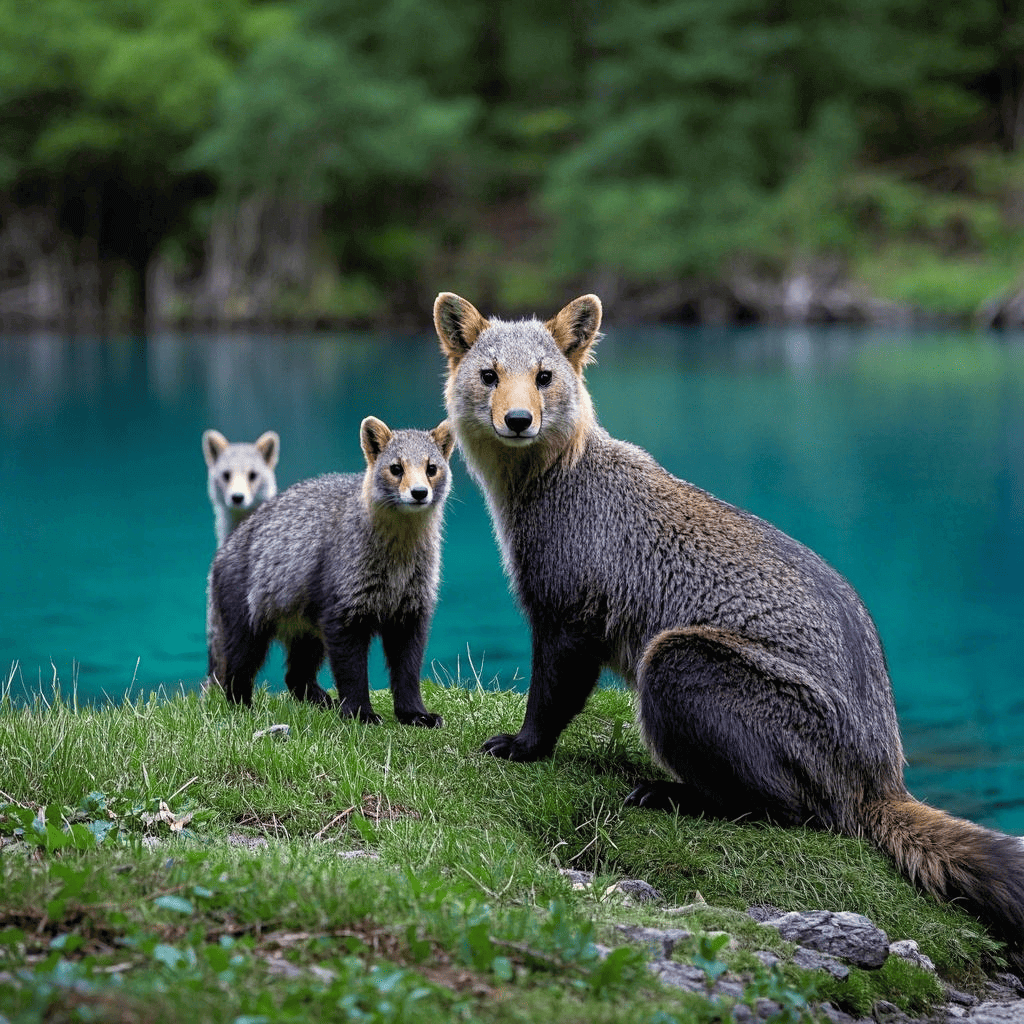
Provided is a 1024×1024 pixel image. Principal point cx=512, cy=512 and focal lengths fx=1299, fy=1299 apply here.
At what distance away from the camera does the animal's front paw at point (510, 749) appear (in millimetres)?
6285

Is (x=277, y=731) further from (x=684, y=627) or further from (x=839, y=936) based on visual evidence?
(x=839, y=936)

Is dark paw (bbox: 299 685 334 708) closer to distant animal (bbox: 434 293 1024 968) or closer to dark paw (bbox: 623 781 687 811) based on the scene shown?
distant animal (bbox: 434 293 1024 968)

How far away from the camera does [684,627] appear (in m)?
5.91

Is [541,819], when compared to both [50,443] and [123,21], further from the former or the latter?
[123,21]

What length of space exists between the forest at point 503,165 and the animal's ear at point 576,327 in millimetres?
43575

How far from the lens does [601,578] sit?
617 centimetres

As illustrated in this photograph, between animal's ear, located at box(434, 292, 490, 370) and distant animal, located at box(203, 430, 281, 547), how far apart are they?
2952 mm

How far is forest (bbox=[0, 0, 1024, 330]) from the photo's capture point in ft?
165

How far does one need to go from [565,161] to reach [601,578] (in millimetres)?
51062

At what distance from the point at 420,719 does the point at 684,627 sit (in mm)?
1674

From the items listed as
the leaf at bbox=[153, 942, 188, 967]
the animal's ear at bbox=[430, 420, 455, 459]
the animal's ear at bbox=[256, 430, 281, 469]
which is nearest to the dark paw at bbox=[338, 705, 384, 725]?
the animal's ear at bbox=[430, 420, 455, 459]

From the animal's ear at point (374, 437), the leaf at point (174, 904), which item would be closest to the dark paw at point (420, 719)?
the animal's ear at point (374, 437)

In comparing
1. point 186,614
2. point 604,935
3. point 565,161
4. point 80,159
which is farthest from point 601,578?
point 80,159

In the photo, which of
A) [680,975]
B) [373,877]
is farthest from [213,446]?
[680,975]
